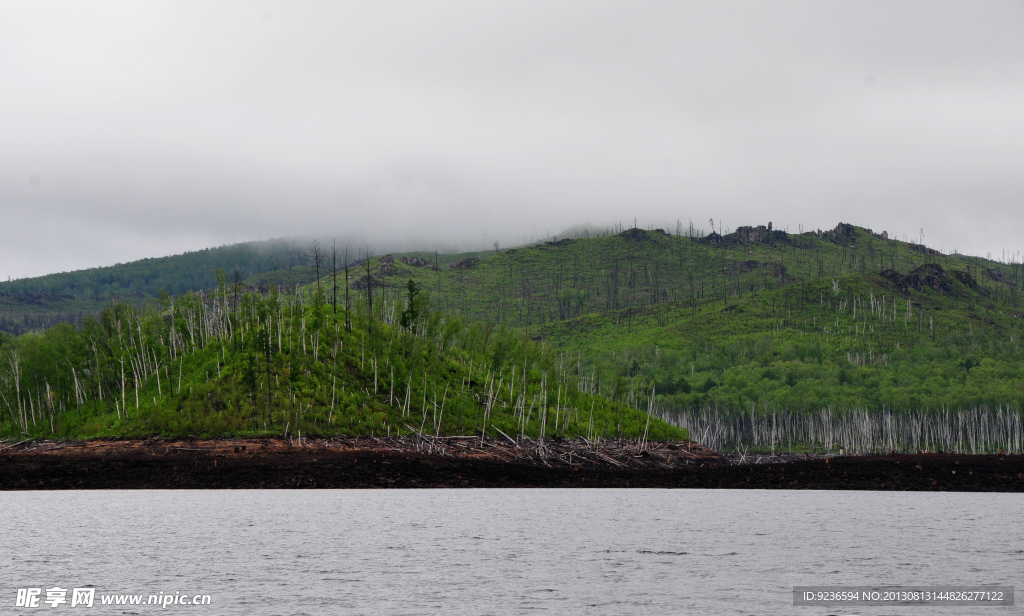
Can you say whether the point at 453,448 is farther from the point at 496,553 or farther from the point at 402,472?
the point at 496,553

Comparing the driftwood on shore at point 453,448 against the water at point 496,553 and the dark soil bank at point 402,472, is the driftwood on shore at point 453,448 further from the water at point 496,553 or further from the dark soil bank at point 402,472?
the water at point 496,553

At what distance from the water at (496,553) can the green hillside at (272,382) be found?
93.1 ft

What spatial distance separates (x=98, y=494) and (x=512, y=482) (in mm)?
40082

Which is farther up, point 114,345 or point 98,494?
point 114,345

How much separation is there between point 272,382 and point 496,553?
68.3 metres

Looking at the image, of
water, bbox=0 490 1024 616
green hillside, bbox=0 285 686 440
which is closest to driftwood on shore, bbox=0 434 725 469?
green hillside, bbox=0 285 686 440

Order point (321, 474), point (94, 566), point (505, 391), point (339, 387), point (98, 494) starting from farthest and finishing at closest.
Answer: point (505, 391) < point (339, 387) < point (321, 474) < point (98, 494) < point (94, 566)

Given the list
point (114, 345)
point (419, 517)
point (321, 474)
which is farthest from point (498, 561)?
point (114, 345)

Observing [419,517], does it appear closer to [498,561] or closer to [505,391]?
[498,561]

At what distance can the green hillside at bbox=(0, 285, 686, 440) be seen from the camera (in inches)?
3907

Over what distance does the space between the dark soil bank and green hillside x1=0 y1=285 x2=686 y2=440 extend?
653 centimetres

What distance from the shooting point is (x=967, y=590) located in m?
28.5

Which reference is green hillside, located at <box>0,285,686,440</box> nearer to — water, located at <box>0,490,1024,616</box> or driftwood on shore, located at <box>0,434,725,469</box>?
driftwood on shore, located at <box>0,434,725,469</box>

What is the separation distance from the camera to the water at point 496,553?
27.8 m
